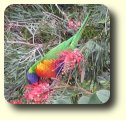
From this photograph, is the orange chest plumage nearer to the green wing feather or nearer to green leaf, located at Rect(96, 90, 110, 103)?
the green wing feather

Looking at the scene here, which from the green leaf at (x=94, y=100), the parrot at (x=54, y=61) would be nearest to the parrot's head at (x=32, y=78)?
the parrot at (x=54, y=61)

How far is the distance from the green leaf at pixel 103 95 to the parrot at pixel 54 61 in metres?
0.16

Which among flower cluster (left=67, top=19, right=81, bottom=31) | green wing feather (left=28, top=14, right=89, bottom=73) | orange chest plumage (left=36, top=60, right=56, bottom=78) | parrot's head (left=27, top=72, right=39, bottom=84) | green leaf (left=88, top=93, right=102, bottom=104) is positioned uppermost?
flower cluster (left=67, top=19, right=81, bottom=31)

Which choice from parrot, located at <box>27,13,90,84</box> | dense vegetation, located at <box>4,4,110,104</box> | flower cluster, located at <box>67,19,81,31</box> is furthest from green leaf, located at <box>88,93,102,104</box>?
flower cluster, located at <box>67,19,81,31</box>

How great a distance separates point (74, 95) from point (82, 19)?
307 mm

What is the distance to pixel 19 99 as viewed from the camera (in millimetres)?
2064

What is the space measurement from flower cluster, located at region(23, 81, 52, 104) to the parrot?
2cm

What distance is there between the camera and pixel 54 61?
207 cm

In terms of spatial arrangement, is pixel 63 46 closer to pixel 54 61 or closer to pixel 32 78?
pixel 54 61

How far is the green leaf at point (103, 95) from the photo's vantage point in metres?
2.06

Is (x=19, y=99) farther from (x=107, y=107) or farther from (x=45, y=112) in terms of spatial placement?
(x=107, y=107)

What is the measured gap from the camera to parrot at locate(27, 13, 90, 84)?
6.77ft

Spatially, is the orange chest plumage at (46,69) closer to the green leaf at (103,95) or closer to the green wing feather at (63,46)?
the green wing feather at (63,46)
